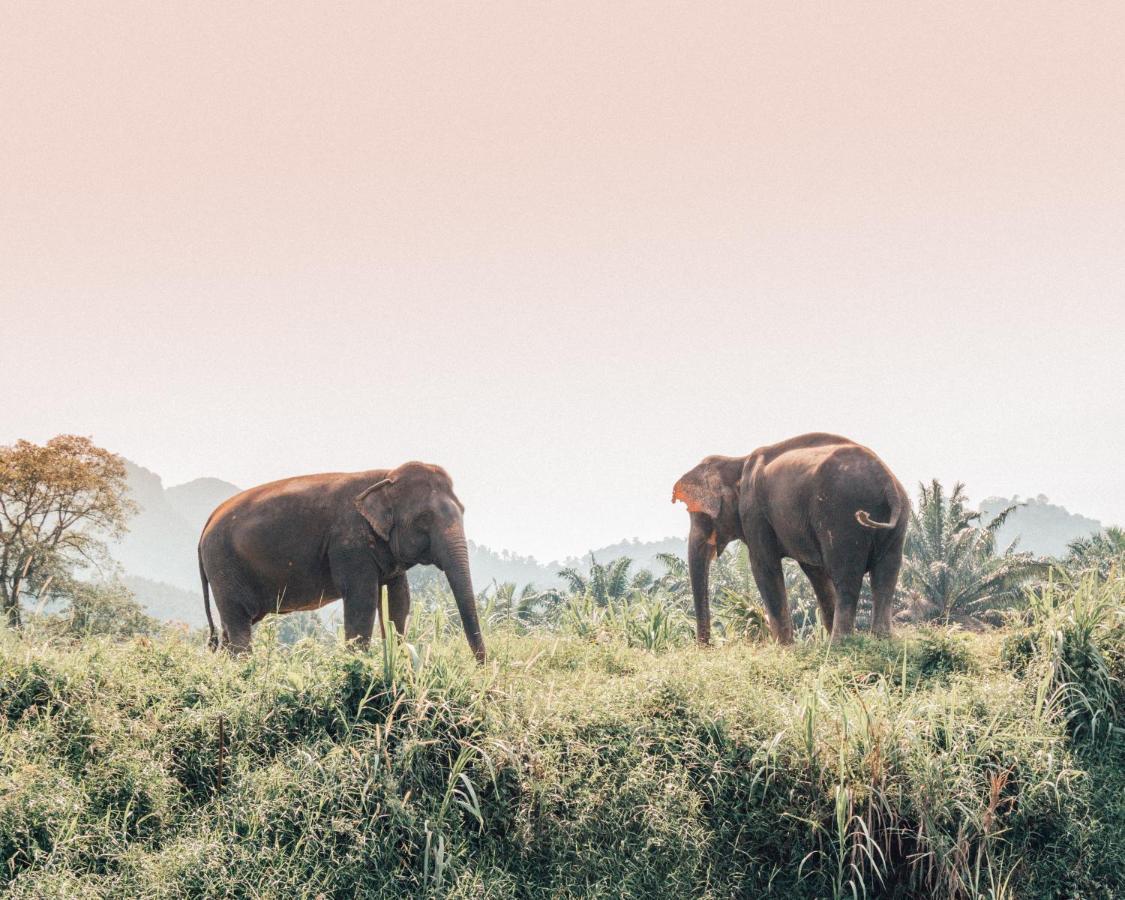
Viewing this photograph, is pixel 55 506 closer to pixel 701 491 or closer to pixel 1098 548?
pixel 701 491

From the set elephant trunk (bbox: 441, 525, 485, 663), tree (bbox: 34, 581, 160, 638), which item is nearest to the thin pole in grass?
elephant trunk (bbox: 441, 525, 485, 663)

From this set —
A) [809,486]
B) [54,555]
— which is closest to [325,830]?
[809,486]

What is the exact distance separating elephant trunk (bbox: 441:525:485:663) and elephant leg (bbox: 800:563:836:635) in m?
3.73

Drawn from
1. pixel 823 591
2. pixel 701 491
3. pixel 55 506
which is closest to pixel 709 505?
pixel 701 491

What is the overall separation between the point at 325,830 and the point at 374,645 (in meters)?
1.88

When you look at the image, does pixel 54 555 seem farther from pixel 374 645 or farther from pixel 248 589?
pixel 374 645

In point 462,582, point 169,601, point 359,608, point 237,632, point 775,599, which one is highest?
point 462,582

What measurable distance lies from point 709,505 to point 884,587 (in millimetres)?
2287

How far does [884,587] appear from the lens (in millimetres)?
10031

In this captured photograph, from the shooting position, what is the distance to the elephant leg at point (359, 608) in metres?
9.18

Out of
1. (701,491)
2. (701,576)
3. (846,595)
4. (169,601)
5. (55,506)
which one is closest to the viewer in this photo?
(846,595)

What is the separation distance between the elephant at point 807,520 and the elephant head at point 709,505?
1 cm

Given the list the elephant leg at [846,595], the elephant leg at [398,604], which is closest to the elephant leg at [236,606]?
the elephant leg at [398,604]

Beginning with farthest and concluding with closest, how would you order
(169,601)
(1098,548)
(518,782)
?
1. (169,601)
2. (1098,548)
3. (518,782)
